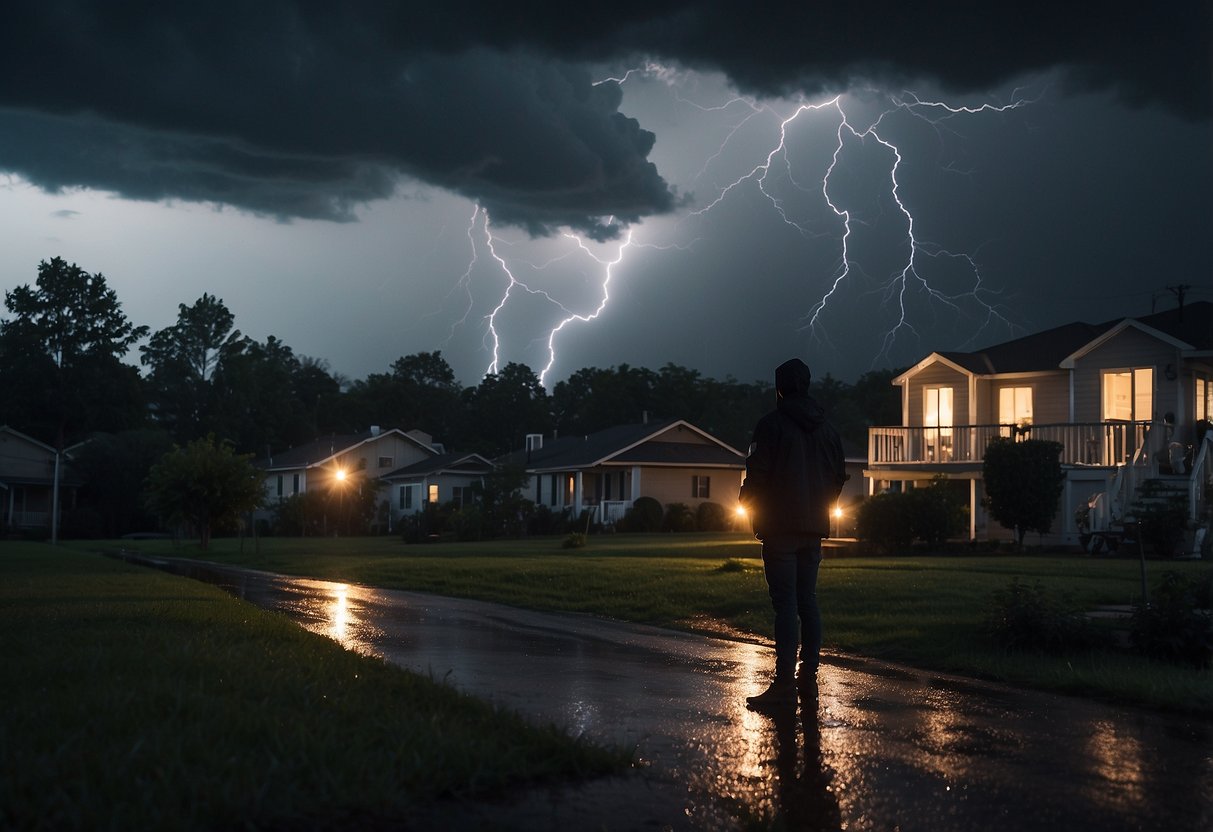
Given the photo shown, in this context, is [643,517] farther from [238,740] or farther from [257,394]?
[257,394]

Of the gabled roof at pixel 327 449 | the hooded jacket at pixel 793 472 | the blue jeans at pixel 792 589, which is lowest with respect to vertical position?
the blue jeans at pixel 792 589

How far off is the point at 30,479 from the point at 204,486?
37355 mm

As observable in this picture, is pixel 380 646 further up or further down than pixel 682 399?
further down

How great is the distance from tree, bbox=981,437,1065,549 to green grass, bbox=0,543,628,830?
20.0 metres

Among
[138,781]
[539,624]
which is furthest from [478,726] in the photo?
[539,624]

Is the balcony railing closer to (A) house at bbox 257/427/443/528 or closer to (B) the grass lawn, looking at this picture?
(B) the grass lawn

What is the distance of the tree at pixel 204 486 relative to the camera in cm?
3428

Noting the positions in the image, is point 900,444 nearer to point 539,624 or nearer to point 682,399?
point 539,624

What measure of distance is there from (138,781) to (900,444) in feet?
94.6

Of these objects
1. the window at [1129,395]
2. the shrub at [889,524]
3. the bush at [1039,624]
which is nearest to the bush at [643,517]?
the window at [1129,395]

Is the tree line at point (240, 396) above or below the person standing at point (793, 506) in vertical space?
above

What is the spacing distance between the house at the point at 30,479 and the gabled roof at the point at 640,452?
30.2 metres

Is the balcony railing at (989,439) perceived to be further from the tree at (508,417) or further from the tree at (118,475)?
the tree at (508,417)

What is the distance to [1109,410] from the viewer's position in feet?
94.9
